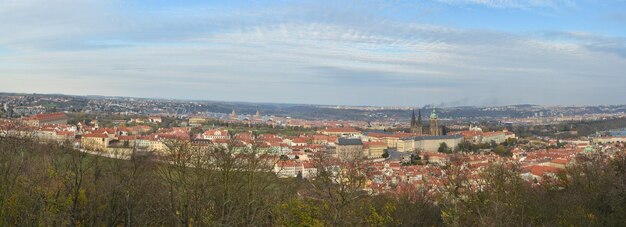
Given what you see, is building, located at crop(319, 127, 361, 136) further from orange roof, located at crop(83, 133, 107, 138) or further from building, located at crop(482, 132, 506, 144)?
orange roof, located at crop(83, 133, 107, 138)

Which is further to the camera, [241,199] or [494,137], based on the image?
[494,137]

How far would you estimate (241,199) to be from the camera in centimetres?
1269

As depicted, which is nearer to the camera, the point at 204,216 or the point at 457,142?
the point at 204,216

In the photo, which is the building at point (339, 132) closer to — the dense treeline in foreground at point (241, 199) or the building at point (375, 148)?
the building at point (375, 148)

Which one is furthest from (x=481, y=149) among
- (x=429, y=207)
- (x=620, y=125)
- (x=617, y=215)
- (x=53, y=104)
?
(x=53, y=104)

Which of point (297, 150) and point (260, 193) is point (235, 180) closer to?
point (260, 193)

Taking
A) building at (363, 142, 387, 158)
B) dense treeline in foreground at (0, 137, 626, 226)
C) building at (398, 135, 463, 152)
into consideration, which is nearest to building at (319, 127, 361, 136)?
building at (398, 135, 463, 152)

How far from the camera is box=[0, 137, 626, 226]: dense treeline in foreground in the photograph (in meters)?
12.0

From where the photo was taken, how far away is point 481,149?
66125 mm

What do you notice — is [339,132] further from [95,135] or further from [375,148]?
[95,135]

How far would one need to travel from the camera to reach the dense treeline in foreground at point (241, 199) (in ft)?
39.3

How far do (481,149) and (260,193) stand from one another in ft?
187

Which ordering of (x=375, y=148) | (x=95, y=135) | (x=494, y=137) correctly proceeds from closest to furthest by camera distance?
1. (x=95, y=135)
2. (x=375, y=148)
3. (x=494, y=137)

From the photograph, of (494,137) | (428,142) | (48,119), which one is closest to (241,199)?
(428,142)
